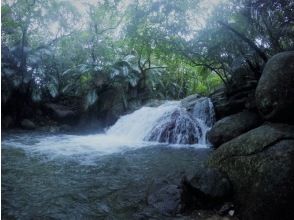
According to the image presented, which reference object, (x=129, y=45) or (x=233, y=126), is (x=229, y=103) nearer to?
(x=233, y=126)

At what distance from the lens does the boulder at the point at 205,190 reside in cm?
442

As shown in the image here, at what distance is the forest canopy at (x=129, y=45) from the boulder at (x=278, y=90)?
271cm

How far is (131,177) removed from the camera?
6.30 meters

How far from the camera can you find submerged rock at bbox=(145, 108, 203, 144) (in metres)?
10.9

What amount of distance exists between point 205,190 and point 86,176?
288cm

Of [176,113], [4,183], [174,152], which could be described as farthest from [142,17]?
[4,183]

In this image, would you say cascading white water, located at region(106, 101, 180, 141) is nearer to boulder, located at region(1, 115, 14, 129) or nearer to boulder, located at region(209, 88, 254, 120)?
boulder, located at region(209, 88, 254, 120)

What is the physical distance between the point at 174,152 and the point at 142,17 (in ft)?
21.5

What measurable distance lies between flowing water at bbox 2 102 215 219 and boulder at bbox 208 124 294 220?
781 mm

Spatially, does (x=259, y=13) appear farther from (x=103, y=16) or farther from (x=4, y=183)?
(x=103, y=16)

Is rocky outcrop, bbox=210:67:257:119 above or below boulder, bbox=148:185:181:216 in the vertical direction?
above

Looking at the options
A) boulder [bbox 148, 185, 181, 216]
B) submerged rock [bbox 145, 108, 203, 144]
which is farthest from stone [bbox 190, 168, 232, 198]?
submerged rock [bbox 145, 108, 203, 144]

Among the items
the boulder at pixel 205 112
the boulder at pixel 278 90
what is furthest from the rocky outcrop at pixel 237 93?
the boulder at pixel 278 90

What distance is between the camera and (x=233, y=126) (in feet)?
27.8
